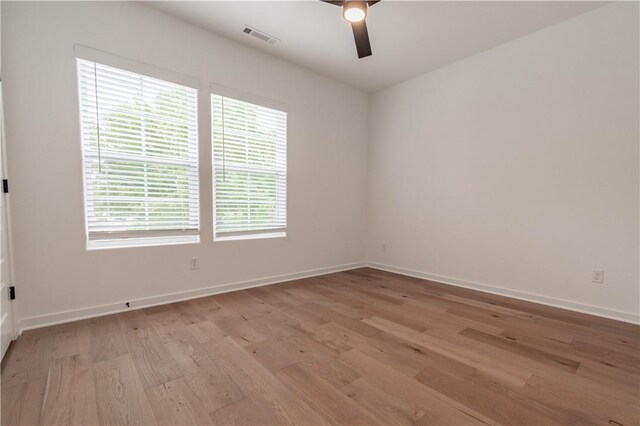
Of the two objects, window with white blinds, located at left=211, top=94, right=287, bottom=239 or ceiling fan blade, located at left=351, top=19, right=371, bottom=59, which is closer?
ceiling fan blade, located at left=351, top=19, right=371, bottom=59

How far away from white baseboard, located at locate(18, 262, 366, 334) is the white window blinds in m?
0.62

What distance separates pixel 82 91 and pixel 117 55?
444 mm

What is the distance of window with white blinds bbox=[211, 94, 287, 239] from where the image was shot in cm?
319

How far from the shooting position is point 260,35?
3.08 metres

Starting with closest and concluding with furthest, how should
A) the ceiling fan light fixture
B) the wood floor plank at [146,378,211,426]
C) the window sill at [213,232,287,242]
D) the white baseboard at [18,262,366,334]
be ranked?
1. the wood floor plank at [146,378,211,426]
2. the ceiling fan light fixture
3. the white baseboard at [18,262,366,334]
4. the window sill at [213,232,287,242]

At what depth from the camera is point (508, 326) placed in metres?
2.38

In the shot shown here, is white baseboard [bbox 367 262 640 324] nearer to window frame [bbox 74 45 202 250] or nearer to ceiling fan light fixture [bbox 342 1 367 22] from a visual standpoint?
window frame [bbox 74 45 202 250]

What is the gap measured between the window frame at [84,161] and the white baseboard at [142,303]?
525mm

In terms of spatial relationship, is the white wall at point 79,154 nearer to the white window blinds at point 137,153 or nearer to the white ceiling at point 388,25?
the white window blinds at point 137,153

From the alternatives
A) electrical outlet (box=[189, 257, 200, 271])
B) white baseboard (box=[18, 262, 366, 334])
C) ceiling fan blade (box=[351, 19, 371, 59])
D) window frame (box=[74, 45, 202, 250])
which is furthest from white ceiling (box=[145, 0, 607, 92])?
white baseboard (box=[18, 262, 366, 334])

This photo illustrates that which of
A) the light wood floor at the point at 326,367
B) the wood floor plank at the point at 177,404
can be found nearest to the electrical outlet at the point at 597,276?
the light wood floor at the point at 326,367

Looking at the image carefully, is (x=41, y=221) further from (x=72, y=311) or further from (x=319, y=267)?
(x=319, y=267)

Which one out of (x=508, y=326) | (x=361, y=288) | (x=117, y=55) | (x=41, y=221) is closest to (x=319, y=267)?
(x=361, y=288)

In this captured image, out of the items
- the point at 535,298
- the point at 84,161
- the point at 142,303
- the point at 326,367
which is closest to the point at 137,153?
the point at 84,161
